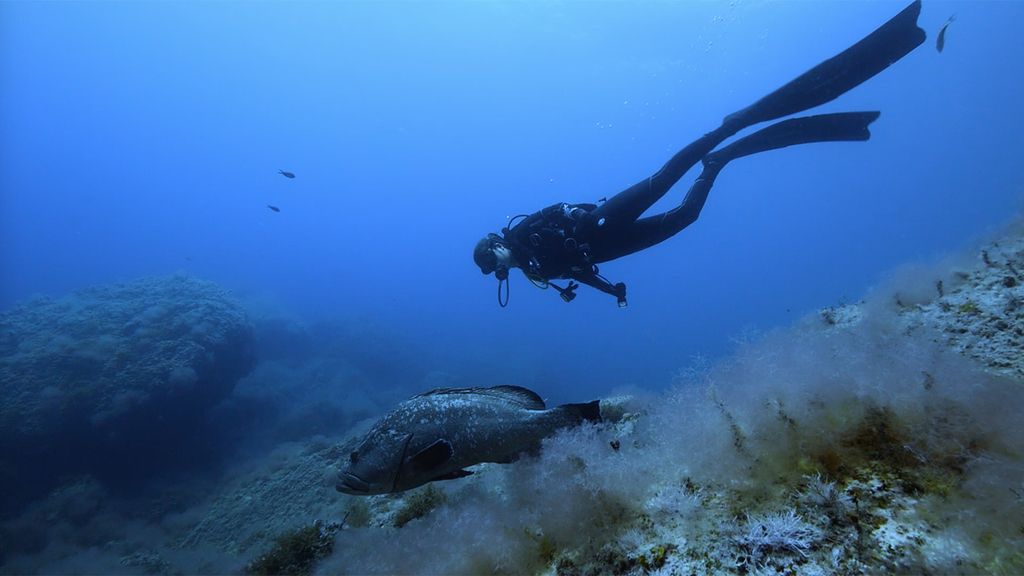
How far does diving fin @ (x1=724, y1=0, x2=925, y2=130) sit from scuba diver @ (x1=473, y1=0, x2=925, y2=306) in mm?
27

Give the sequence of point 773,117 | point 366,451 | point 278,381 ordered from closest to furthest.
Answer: point 366,451
point 773,117
point 278,381

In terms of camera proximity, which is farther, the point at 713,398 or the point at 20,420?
the point at 20,420

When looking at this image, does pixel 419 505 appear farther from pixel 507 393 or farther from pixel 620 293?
pixel 620 293

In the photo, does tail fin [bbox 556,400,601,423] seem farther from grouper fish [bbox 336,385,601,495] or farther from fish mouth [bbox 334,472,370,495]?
fish mouth [bbox 334,472,370,495]

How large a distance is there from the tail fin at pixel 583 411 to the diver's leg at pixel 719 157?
146 inches

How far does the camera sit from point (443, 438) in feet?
13.4

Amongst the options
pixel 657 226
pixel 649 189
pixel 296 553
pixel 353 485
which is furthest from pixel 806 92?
pixel 296 553

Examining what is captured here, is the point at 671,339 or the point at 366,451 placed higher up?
the point at 366,451

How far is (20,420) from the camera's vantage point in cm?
1392

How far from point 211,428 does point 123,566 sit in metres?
10.6

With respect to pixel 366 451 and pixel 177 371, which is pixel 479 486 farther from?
pixel 177 371

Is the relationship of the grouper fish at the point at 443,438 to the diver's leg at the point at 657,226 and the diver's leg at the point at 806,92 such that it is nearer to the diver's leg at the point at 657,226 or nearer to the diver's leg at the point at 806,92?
the diver's leg at the point at 657,226

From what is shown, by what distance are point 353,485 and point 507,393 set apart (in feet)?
5.93

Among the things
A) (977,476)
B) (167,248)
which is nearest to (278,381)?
(977,476)
